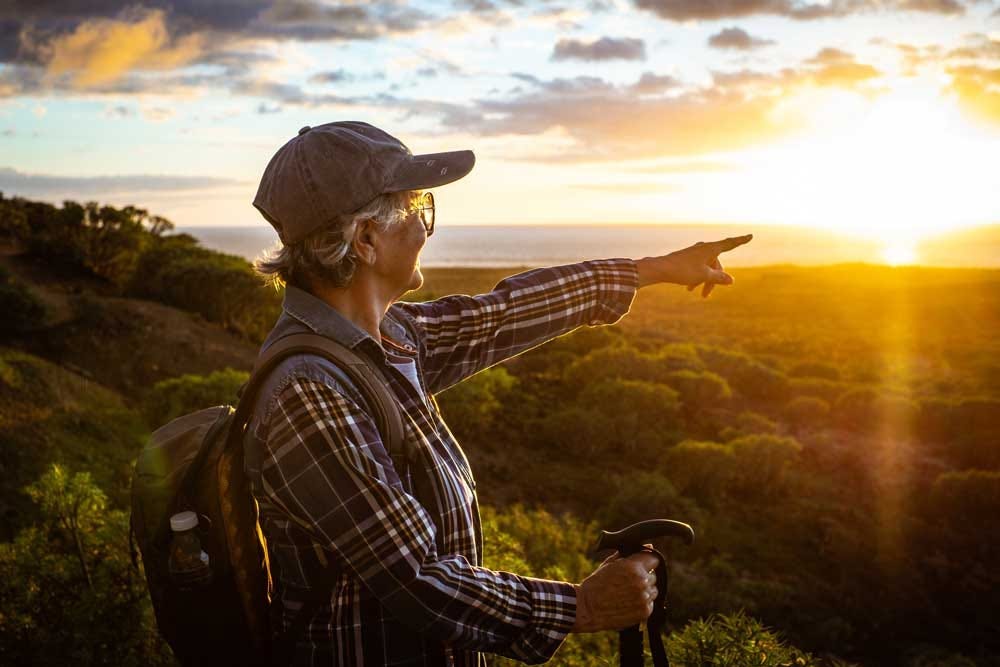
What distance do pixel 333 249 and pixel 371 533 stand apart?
25.8 inches

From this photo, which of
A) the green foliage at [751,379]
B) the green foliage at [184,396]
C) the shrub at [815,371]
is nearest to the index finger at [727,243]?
the green foliage at [184,396]

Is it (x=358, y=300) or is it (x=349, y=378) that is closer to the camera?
(x=349, y=378)

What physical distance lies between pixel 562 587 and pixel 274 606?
2.32 feet

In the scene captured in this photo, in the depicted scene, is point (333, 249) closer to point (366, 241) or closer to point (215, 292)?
point (366, 241)

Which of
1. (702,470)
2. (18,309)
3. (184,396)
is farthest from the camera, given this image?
(18,309)

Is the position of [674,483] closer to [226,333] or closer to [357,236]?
[226,333]

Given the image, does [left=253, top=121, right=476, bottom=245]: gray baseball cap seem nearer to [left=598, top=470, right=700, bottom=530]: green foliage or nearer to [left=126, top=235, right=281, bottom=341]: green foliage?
[left=598, top=470, right=700, bottom=530]: green foliage

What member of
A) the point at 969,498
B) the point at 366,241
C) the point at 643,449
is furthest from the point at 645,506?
the point at 366,241

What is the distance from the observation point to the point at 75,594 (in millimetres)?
3793

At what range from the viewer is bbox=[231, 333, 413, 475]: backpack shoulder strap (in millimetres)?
1622

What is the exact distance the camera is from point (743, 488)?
12.4 metres

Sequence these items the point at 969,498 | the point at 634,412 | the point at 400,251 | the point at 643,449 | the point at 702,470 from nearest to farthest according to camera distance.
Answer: the point at 400,251
the point at 969,498
the point at 702,470
the point at 643,449
the point at 634,412

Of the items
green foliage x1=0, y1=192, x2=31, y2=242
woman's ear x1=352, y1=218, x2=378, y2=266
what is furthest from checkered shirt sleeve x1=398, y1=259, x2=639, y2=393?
green foliage x1=0, y1=192, x2=31, y2=242

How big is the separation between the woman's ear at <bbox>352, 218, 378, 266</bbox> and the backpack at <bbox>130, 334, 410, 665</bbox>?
25cm
